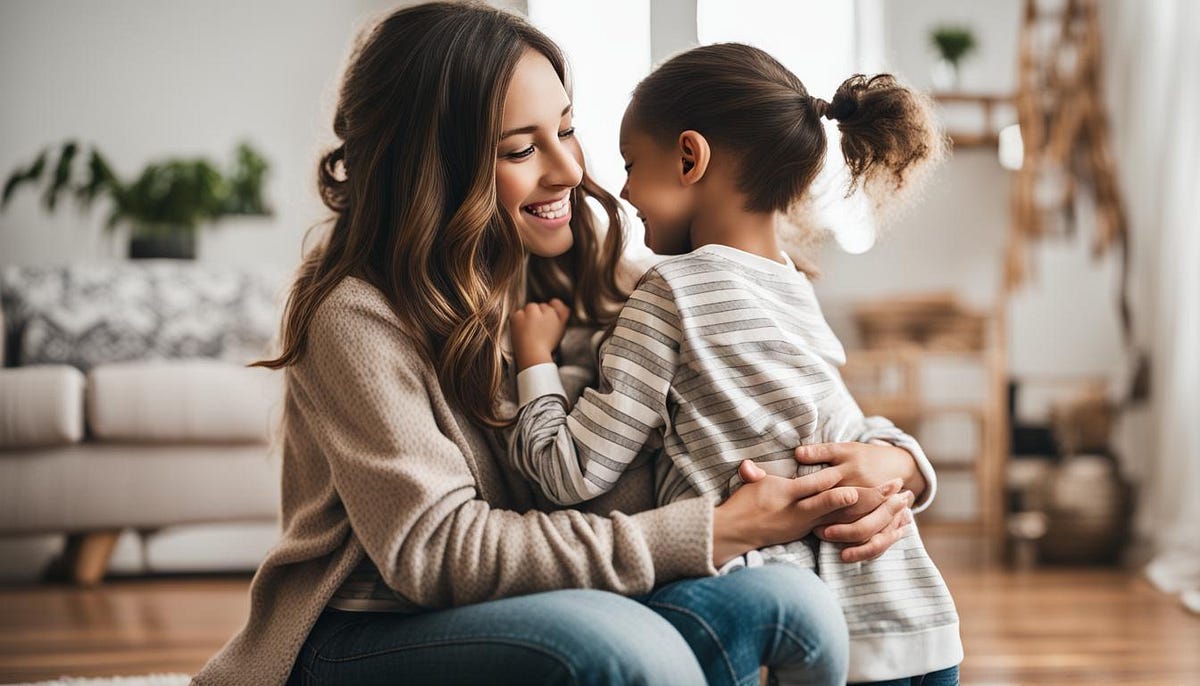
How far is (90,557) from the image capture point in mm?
2762

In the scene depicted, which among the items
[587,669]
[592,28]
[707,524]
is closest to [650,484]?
[707,524]

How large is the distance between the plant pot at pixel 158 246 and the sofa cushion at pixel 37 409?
0.92 metres

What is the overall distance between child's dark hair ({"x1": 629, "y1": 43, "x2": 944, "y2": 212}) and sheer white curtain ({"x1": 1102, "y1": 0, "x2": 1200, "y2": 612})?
199cm

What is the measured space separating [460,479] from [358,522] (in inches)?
3.7

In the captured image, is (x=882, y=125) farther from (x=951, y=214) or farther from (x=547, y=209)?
(x=951, y=214)

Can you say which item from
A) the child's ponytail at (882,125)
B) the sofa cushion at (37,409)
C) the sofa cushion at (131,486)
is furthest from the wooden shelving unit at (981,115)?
the child's ponytail at (882,125)

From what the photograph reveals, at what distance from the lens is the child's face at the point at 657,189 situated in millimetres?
1152

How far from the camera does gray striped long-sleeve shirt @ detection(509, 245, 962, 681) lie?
3.32ft

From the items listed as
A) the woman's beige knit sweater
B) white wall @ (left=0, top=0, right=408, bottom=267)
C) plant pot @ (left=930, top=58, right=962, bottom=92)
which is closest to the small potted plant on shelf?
plant pot @ (left=930, top=58, right=962, bottom=92)

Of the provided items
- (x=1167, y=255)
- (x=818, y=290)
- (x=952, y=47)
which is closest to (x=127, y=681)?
(x=1167, y=255)

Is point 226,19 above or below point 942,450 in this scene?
above

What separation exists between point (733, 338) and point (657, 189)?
20 cm

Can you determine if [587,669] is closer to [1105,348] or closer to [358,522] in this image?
[358,522]

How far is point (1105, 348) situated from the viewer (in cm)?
360
